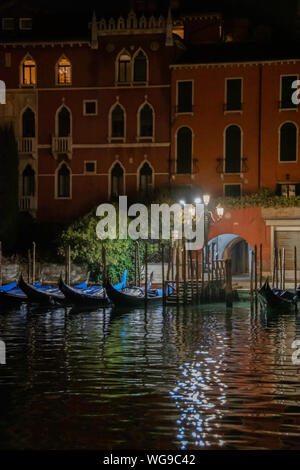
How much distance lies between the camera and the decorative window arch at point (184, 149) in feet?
85.2

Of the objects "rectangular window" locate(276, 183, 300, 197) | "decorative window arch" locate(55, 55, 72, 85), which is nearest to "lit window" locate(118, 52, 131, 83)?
"decorative window arch" locate(55, 55, 72, 85)

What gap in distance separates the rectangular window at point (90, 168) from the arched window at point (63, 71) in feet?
10.6

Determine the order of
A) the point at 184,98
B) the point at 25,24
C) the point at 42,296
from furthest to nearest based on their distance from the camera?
the point at 25,24 → the point at 184,98 → the point at 42,296

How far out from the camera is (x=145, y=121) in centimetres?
2648

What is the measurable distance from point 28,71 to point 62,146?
10.8 feet

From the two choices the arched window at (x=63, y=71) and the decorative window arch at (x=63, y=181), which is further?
the decorative window arch at (x=63, y=181)

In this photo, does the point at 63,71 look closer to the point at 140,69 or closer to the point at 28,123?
the point at 28,123

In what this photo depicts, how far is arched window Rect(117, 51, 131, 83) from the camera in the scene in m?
26.2

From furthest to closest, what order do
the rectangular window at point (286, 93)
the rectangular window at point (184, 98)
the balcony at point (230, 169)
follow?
the rectangular window at point (184, 98)
the balcony at point (230, 169)
the rectangular window at point (286, 93)

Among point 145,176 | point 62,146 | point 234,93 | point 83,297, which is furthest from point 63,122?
point 83,297

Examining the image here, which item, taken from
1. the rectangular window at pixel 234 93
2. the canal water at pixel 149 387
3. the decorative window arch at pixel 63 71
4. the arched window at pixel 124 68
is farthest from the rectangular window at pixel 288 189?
the canal water at pixel 149 387

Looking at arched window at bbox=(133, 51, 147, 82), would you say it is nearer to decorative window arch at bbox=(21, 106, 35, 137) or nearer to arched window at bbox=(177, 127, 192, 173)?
arched window at bbox=(177, 127, 192, 173)

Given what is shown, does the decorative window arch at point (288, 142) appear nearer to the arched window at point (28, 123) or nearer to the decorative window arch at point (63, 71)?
the decorative window arch at point (63, 71)

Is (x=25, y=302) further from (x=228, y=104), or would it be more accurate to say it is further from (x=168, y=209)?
(x=228, y=104)
